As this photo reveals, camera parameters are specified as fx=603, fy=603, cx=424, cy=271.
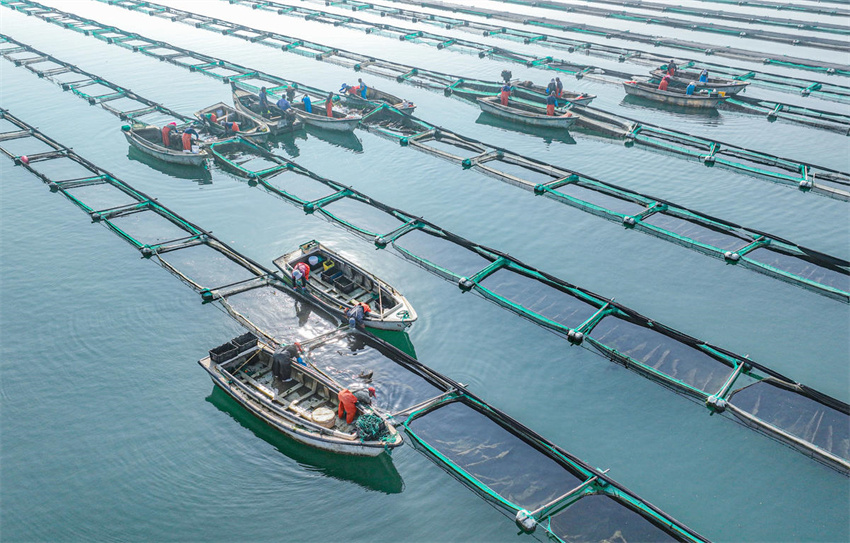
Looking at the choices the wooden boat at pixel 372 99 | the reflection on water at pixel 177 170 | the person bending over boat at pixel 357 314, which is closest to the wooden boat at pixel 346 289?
the person bending over boat at pixel 357 314

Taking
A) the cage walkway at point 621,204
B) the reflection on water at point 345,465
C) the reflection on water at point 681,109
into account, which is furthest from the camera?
the reflection on water at point 681,109

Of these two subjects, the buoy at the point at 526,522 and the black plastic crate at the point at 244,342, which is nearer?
the buoy at the point at 526,522

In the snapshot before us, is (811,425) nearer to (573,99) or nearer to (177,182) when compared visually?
(573,99)

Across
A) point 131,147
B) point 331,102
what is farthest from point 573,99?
point 131,147

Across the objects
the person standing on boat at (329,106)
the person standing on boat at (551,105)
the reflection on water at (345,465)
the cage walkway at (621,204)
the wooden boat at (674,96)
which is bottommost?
the reflection on water at (345,465)

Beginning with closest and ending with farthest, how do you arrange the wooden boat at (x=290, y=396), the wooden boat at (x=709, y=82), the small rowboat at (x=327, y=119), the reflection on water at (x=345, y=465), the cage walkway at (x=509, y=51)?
the wooden boat at (x=290, y=396)
the reflection on water at (x=345, y=465)
the small rowboat at (x=327, y=119)
the wooden boat at (x=709, y=82)
the cage walkway at (x=509, y=51)

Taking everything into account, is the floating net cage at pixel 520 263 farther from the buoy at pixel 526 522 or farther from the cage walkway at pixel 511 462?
the buoy at pixel 526 522
